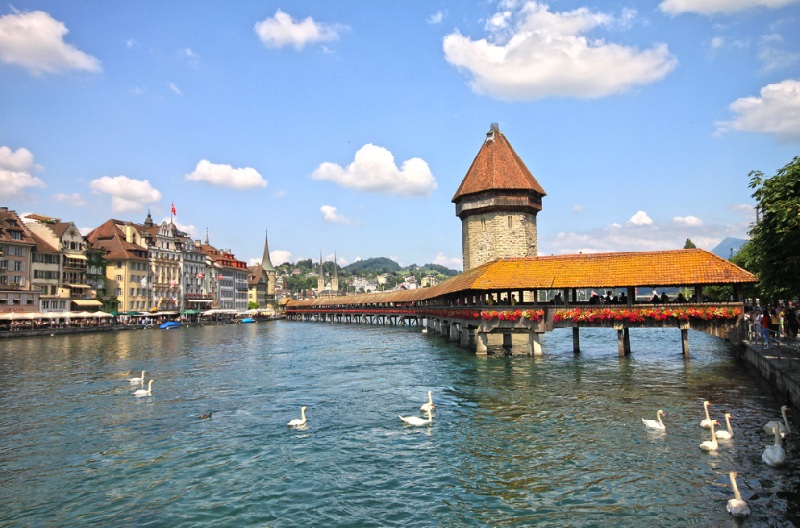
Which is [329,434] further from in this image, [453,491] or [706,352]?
[706,352]

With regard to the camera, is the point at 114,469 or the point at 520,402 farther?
the point at 520,402

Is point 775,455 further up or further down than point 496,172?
further down

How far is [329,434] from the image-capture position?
1485cm

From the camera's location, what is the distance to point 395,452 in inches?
515

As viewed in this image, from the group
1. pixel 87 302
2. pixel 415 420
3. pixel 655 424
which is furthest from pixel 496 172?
pixel 87 302

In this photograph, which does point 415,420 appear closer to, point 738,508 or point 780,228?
point 738,508

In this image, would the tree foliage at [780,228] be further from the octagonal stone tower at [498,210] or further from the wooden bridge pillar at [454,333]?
the octagonal stone tower at [498,210]

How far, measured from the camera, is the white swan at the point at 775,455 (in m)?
11.0

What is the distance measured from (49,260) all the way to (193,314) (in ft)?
A: 113

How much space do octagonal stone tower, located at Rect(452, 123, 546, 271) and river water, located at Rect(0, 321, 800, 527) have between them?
26802 millimetres

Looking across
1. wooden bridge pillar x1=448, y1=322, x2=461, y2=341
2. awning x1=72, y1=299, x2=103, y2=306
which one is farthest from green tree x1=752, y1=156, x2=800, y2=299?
awning x1=72, y1=299, x2=103, y2=306

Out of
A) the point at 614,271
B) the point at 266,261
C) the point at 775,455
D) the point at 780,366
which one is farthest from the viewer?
the point at 266,261

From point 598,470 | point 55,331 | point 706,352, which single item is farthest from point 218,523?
point 55,331

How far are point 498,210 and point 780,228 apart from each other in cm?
3474
